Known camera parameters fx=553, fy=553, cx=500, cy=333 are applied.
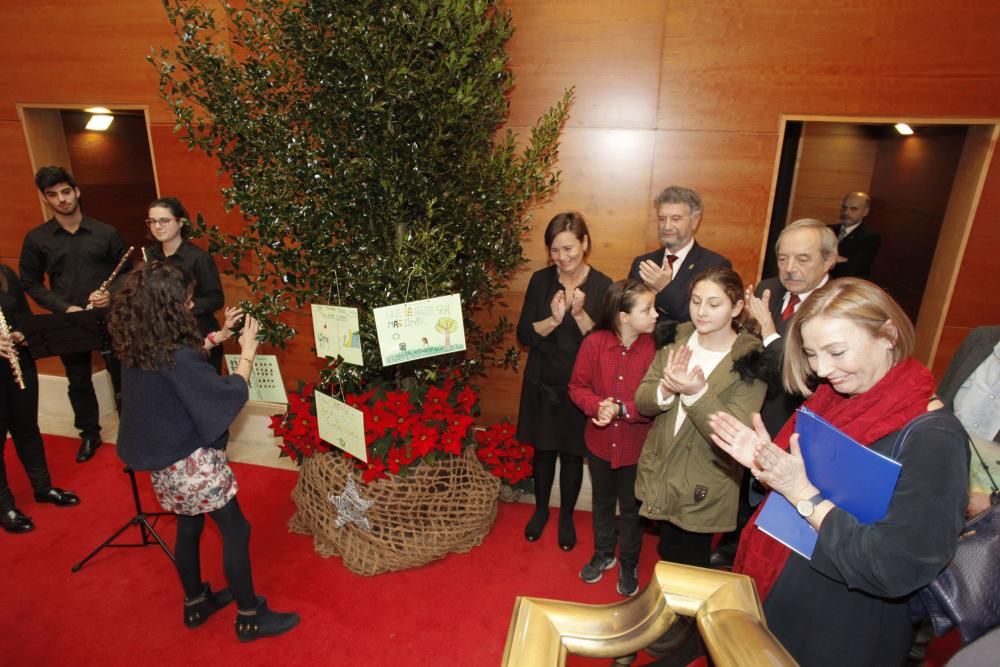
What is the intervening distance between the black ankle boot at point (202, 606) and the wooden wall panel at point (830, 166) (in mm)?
5592

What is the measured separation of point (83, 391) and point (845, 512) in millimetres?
4506

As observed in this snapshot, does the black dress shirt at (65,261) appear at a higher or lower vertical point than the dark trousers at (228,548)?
higher

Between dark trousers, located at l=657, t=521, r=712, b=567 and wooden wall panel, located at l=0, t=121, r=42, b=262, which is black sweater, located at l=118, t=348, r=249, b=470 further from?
wooden wall panel, located at l=0, t=121, r=42, b=262

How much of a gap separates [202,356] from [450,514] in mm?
1462

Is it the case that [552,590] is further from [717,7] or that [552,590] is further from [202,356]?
[717,7]

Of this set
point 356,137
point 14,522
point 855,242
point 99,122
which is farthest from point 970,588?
point 99,122

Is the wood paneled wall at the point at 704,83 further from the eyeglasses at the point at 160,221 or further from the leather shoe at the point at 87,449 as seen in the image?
the leather shoe at the point at 87,449

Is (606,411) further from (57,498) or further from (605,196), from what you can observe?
(57,498)

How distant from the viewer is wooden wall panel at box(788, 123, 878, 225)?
17.1 feet

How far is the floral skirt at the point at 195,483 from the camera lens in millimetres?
2170

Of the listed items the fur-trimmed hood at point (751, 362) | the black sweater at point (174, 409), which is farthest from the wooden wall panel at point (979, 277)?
the black sweater at point (174, 409)

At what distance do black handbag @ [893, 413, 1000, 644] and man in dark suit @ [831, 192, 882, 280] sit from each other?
10.2 ft

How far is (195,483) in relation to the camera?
7.16 feet

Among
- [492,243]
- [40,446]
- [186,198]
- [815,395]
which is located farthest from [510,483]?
[186,198]
